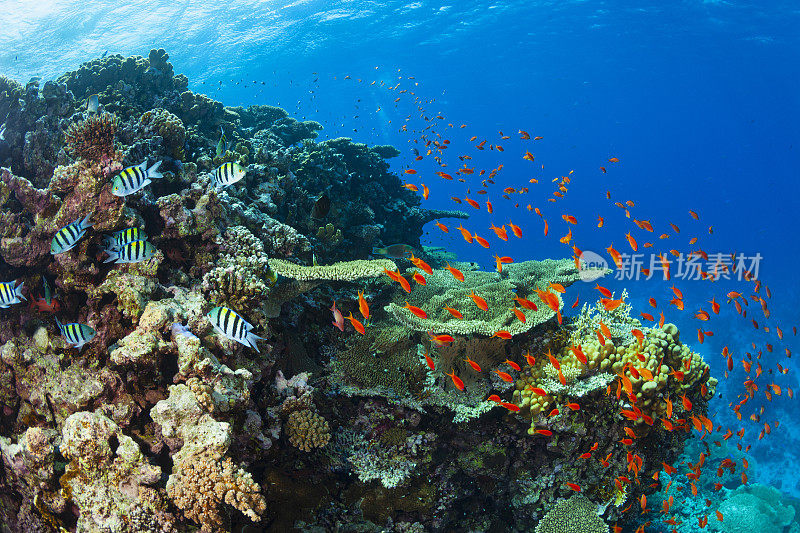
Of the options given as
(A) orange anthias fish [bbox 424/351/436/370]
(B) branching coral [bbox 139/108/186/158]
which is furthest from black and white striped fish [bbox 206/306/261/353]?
(B) branching coral [bbox 139/108/186/158]

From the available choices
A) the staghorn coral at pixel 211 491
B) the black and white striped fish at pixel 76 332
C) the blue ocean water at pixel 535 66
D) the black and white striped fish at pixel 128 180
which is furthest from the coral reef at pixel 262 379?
the blue ocean water at pixel 535 66

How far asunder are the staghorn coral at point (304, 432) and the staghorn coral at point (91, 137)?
406 cm

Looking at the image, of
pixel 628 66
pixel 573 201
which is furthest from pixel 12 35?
pixel 573 201

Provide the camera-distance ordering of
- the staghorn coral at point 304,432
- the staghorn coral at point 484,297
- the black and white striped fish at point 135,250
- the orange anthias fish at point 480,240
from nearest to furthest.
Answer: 1. the black and white striped fish at point 135,250
2. the staghorn coral at point 304,432
3. the staghorn coral at point 484,297
4. the orange anthias fish at point 480,240

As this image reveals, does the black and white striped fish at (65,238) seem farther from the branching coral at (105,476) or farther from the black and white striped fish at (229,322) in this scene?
the black and white striped fish at (229,322)

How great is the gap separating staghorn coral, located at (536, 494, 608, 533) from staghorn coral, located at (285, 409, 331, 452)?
3474mm

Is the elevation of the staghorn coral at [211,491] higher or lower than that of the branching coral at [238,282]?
lower

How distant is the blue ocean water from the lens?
1051 inches

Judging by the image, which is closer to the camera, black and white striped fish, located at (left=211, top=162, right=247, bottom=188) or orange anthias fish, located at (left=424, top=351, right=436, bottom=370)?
black and white striped fish, located at (left=211, top=162, right=247, bottom=188)

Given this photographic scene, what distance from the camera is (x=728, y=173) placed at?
97.7 metres

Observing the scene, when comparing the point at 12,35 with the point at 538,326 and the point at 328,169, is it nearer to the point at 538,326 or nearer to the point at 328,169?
the point at 328,169

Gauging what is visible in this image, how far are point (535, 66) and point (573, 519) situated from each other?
52.8 m

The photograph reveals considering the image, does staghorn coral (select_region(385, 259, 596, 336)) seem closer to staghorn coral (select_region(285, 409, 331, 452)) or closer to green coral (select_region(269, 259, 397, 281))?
green coral (select_region(269, 259, 397, 281))

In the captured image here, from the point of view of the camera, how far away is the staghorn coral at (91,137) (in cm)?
499
